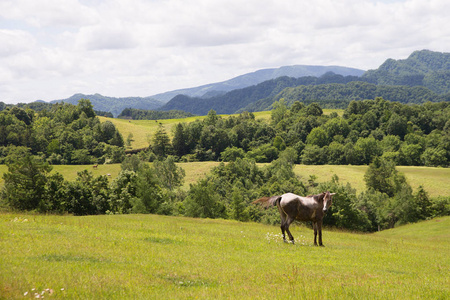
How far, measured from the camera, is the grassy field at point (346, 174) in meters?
101

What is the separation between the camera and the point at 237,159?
127688mm

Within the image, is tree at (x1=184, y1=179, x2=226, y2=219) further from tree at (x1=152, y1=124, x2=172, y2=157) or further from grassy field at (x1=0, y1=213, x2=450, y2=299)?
tree at (x1=152, y1=124, x2=172, y2=157)

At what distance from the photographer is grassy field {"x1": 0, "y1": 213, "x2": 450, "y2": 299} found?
33.8 ft

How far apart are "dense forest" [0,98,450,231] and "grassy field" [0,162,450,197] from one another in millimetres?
4943

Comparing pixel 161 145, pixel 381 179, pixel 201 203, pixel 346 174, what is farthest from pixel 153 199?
pixel 161 145

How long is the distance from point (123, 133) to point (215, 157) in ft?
182

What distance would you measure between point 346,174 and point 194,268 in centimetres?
11555

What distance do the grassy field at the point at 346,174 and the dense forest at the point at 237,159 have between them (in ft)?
16.2

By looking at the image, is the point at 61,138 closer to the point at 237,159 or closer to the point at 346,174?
the point at 237,159

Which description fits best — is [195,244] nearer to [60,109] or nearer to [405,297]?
[405,297]

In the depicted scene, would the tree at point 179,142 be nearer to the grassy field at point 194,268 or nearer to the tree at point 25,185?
the tree at point 25,185

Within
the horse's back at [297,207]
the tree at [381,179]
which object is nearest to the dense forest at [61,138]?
the tree at [381,179]

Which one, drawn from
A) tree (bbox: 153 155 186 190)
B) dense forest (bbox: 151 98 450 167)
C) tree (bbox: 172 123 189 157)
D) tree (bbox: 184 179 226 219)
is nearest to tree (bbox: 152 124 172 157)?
dense forest (bbox: 151 98 450 167)

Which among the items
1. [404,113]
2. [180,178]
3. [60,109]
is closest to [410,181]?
[180,178]
